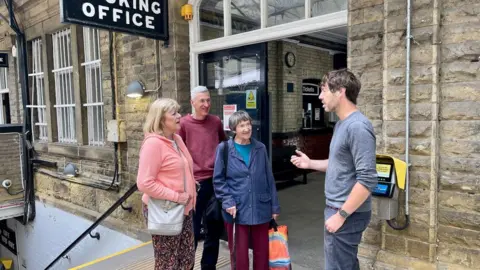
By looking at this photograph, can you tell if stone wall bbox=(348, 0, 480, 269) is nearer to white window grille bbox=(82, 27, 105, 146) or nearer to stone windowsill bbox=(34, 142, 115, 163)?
stone windowsill bbox=(34, 142, 115, 163)

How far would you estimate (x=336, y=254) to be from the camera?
1961 mm

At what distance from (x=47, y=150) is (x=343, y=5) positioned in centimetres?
640

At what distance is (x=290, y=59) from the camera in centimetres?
850

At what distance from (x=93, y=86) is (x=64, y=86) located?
1052mm

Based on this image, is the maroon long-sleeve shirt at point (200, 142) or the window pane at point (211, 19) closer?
the maroon long-sleeve shirt at point (200, 142)

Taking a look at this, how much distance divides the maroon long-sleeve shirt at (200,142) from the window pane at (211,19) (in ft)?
5.30

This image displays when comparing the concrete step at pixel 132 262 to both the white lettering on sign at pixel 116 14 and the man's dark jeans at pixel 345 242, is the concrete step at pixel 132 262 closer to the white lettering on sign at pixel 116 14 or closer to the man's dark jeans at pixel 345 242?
the man's dark jeans at pixel 345 242

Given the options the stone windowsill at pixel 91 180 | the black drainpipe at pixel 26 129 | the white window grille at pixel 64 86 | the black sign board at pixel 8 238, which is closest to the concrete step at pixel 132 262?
the stone windowsill at pixel 91 180

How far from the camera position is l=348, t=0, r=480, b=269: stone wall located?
7.90 feet

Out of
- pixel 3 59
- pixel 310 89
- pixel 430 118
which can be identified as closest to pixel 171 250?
pixel 430 118

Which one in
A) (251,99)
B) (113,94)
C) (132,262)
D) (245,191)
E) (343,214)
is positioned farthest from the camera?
(113,94)

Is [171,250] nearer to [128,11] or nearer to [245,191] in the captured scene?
[245,191]

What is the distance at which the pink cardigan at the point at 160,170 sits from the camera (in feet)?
7.34

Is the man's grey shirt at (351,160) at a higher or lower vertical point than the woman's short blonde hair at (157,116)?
lower
